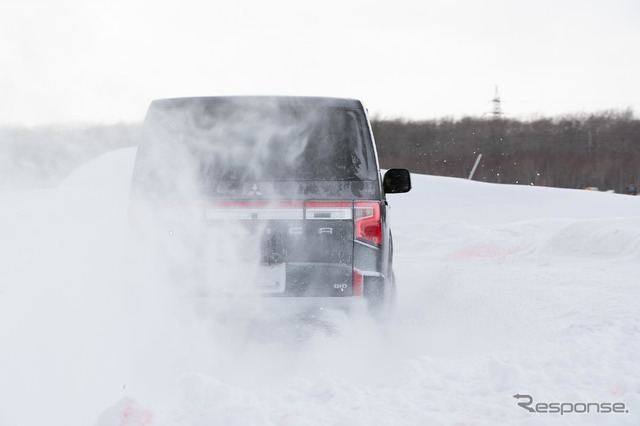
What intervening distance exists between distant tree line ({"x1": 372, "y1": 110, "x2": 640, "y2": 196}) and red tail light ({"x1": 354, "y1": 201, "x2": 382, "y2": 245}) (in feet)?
106

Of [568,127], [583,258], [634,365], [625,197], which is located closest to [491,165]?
[568,127]

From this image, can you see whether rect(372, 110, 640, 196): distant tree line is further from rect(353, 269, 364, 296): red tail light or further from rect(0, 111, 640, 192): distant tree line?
rect(353, 269, 364, 296): red tail light

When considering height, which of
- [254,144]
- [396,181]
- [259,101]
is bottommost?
[396,181]

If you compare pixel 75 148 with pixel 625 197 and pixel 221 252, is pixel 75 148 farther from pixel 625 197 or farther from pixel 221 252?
pixel 625 197

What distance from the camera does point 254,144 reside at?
4.55 meters

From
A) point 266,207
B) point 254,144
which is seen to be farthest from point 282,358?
point 254,144

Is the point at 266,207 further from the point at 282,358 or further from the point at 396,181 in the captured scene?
the point at 396,181

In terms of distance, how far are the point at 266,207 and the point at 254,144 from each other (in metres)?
0.51

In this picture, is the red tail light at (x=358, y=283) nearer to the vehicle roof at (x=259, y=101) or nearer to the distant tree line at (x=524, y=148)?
the vehicle roof at (x=259, y=101)

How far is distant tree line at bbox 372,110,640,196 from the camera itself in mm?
36500

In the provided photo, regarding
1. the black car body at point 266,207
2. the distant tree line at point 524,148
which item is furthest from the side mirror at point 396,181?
the distant tree line at point 524,148

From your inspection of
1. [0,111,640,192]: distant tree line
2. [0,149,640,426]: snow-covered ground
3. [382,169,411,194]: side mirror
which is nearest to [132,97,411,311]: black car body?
[0,149,640,426]: snow-covered ground

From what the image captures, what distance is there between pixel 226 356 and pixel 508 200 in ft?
52.2

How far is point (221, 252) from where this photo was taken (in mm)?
4227
